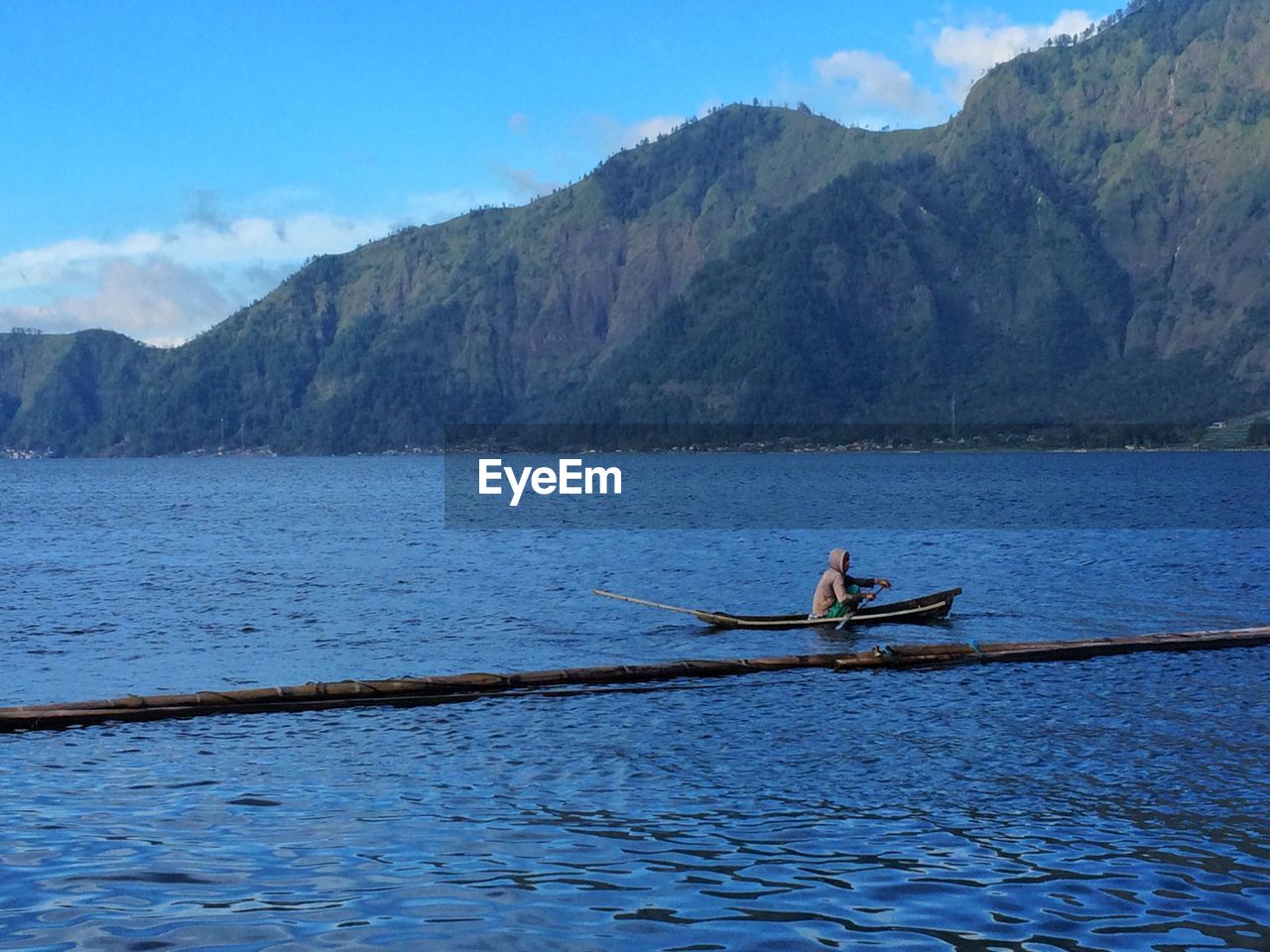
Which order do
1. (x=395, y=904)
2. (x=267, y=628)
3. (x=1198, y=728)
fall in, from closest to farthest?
1. (x=395, y=904)
2. (x=1198, y=728)
3. (x=267, y=628)

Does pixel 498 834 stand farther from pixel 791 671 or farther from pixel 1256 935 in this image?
pixel 791 671

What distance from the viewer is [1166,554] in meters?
76.6

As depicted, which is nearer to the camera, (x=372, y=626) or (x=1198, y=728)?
(x=1198, y=728)

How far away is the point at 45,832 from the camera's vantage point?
718 inches

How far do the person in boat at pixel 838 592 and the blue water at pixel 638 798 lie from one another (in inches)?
38.4

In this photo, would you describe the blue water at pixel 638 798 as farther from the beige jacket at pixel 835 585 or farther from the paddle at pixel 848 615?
the beige jacket at pixel 835 585

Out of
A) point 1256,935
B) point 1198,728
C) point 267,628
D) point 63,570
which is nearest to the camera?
point 1256,935

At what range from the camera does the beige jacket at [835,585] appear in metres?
41.4

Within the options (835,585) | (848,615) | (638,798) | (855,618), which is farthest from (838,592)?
(638,798)

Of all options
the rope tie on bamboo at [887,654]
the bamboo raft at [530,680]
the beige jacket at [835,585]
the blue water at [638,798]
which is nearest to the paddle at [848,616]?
the beige jacket at [835,585]

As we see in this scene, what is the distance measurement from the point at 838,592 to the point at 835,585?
219 millimetres

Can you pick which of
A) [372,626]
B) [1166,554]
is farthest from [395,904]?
[1166,554]

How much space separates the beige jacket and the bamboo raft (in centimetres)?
773

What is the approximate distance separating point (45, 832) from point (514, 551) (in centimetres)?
6777
